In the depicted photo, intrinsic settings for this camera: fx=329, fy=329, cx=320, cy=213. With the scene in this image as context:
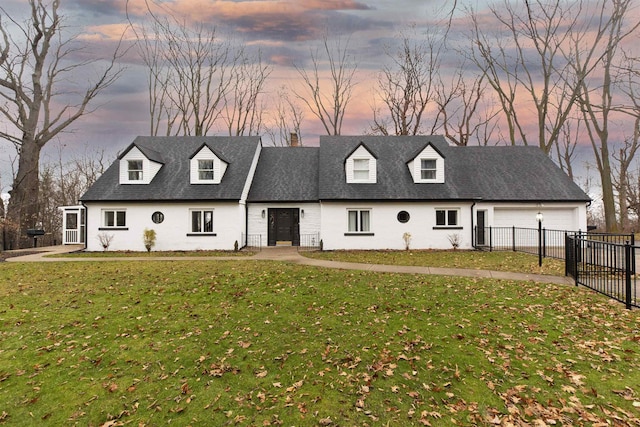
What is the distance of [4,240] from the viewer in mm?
22172

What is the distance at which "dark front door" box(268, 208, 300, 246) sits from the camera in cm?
2181

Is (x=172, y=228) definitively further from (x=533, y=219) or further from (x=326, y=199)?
(x=533, y=219)

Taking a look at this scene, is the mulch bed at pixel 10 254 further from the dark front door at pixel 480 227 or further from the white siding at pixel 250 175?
the dark front door at pixel 480 227

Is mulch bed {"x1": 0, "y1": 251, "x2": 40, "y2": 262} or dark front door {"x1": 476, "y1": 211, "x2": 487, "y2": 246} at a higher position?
dark front door {"x1": 476, "y1": 211, "x2": 487, "y2": 246}

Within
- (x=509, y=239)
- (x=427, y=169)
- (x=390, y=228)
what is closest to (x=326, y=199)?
(x=390, y=228)

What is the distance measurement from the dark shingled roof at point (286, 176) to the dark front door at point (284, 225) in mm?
986

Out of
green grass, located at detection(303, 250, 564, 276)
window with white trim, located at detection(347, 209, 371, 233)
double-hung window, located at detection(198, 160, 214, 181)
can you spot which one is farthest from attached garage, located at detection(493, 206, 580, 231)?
double-hung window, located at detection(198, 160, 214, 181)

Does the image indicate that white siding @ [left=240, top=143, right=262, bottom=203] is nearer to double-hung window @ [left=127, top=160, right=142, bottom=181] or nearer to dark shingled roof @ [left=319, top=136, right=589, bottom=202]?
dark shingled roof @ [left=319, top=136, right=589, bottom=202]

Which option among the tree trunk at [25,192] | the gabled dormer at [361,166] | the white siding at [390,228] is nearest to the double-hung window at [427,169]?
the white siding at [390,228]

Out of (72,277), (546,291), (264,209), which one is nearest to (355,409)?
(546,291)

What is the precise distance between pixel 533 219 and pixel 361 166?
11746 mm

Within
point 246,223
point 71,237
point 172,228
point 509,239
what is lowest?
point 509,239

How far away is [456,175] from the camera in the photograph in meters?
22.0

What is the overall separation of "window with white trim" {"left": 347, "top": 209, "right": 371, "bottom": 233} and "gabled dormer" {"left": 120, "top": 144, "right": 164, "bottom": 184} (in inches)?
518
